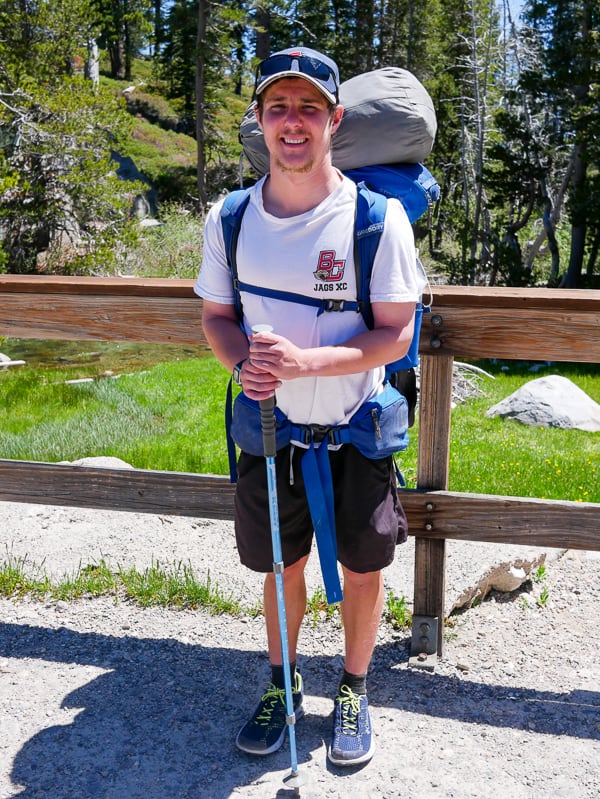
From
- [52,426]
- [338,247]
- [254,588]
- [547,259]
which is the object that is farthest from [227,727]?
[547,259]

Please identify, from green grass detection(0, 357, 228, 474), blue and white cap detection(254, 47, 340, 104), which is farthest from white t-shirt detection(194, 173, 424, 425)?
green grass detection(0, 357, 228, 474)

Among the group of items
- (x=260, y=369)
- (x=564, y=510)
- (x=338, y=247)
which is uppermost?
(x=338, y=247)

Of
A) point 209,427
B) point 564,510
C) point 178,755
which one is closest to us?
point 178,755

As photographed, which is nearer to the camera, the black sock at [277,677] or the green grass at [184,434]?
the black sock at [277,677]

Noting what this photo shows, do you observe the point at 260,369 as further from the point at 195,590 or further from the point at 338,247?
the point at 195,590

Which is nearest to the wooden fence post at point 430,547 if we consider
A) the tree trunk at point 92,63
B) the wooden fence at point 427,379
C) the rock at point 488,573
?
the wooden fence at point 427,379

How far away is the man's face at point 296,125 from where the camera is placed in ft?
8.30

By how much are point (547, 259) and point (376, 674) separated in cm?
3254

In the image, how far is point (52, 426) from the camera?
8492mm

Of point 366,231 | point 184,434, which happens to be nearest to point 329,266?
point 366,231

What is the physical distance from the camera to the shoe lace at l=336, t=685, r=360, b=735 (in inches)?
115

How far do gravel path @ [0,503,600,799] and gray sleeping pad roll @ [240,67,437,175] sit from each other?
76.1 inches

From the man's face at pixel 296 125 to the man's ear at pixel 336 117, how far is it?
0.04 m

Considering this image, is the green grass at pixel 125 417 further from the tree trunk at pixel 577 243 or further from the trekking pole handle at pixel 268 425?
the tree trunk at pixel 577 243
